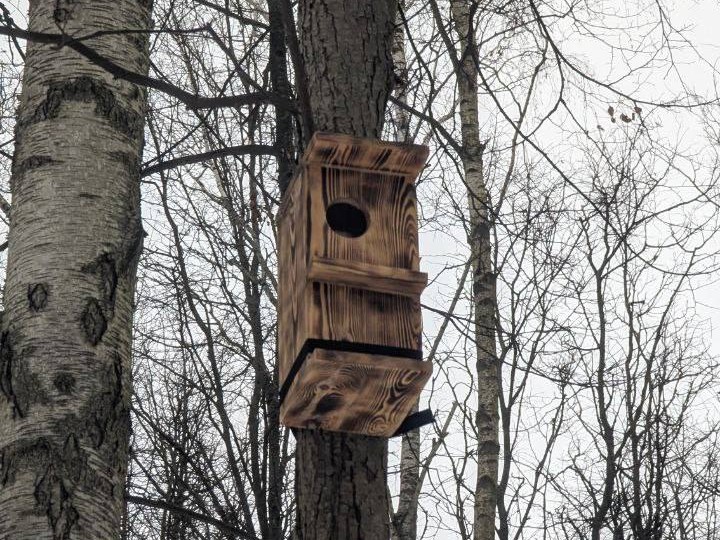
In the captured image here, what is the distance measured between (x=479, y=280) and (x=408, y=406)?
4241mm

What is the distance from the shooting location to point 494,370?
21.4ft

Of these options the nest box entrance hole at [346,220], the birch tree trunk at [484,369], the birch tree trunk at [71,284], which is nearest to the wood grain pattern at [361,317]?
the nest box entrance hole at [346,220]

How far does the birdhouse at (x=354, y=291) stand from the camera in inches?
95.1

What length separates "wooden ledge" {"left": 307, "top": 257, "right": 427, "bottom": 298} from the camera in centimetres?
245

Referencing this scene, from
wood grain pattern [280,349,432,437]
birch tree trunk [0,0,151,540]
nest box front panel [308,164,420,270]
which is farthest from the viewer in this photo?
nest box front panel [308,164,420,270]

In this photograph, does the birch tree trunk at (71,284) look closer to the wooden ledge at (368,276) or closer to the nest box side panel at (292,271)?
the nest box side panel at (292,271)

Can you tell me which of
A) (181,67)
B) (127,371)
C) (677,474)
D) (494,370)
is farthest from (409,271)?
(677,474)

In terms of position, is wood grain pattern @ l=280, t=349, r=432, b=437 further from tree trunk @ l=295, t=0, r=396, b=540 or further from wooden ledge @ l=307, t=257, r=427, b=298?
wooden ledge @ l=307, t=257, r=427, b=298

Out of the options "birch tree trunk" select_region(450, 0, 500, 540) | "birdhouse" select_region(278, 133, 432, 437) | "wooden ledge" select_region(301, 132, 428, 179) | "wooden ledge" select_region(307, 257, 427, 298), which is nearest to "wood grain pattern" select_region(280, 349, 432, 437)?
"birdhouse" select_region(278, 133, 432, 437)

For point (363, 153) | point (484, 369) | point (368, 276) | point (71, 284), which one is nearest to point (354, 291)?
point (368, 276)

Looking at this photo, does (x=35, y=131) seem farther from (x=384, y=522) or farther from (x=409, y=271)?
(x=384, y=522)

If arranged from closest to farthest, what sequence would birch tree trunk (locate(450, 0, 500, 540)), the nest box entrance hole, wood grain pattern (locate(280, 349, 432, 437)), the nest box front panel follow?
wood grain pattern (locate(280, 349, 432, 437)) < the nest box front panel < the nest box entrance hole < birch tree trunk (locate(450, 0, 500, 540))

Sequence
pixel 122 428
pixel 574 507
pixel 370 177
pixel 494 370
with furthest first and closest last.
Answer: pixel 574 507 < pixel 494 370 < pixel 370 177 < pixel 122 428

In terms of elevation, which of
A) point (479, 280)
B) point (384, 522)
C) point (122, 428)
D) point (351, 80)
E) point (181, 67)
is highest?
point (181, 67)
